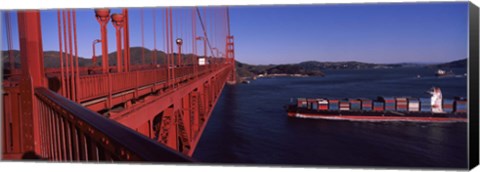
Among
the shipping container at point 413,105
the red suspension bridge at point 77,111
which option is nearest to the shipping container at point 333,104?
the shipping container at point 413,105

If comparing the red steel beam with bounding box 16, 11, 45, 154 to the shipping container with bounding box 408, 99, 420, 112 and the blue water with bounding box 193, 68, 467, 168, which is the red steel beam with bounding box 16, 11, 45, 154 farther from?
the shipping container with bounding box 408, 99, 420, 112

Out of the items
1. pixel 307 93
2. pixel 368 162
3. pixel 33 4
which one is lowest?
pixel 368 162

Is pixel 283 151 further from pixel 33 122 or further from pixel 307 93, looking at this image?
pixel 33 122

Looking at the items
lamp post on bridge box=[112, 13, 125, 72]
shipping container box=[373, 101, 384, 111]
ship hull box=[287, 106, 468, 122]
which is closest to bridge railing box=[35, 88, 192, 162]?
lamp post on bridge box=[112, 13, 125, 72]

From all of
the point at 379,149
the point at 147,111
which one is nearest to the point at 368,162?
the point at 379,149

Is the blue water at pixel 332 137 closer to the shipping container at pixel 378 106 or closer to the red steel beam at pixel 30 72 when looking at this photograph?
the shipping container at pixel 378 106

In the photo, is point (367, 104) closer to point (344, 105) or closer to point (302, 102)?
point (344, 105)

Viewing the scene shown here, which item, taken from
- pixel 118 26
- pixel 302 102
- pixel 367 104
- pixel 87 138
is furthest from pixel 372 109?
pixel 87 138
